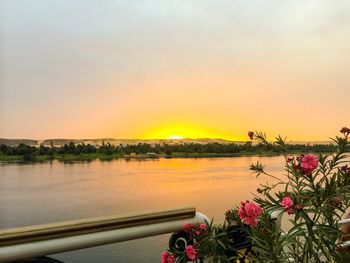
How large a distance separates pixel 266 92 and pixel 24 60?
38.5ft

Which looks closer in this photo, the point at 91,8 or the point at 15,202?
the point at 91,8

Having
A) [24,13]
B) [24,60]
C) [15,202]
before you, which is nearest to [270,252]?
[24,13]

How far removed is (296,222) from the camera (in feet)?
4.58

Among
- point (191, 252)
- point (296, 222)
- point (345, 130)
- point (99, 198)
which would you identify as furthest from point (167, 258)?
point (99, 198)

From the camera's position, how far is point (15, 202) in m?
22.1

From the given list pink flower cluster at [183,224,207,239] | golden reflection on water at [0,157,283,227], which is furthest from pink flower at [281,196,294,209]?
golden reflection on water at [0,157,283,227]

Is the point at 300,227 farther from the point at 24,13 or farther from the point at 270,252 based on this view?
the point at 24,13

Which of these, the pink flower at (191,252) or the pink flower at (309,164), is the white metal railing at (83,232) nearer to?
the pink flower at (191,252)

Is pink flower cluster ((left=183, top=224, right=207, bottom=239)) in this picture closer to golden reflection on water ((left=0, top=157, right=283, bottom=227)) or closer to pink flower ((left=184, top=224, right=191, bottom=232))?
pink flower ((left=184, top=224, right=191, bottom=232))

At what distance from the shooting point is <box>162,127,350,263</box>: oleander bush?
1361 millimetres

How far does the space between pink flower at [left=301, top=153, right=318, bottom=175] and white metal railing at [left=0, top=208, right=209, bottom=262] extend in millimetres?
485

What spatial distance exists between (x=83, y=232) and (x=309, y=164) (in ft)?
2.49

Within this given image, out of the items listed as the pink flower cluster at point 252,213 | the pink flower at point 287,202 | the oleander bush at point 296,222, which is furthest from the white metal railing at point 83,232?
the pink flower at point 287,202

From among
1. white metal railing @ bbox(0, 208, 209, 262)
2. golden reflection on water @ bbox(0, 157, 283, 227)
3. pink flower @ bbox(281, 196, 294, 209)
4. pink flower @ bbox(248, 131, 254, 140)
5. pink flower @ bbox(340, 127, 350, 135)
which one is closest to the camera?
white metal railing @ bbox(0, 208, 209, 262)
